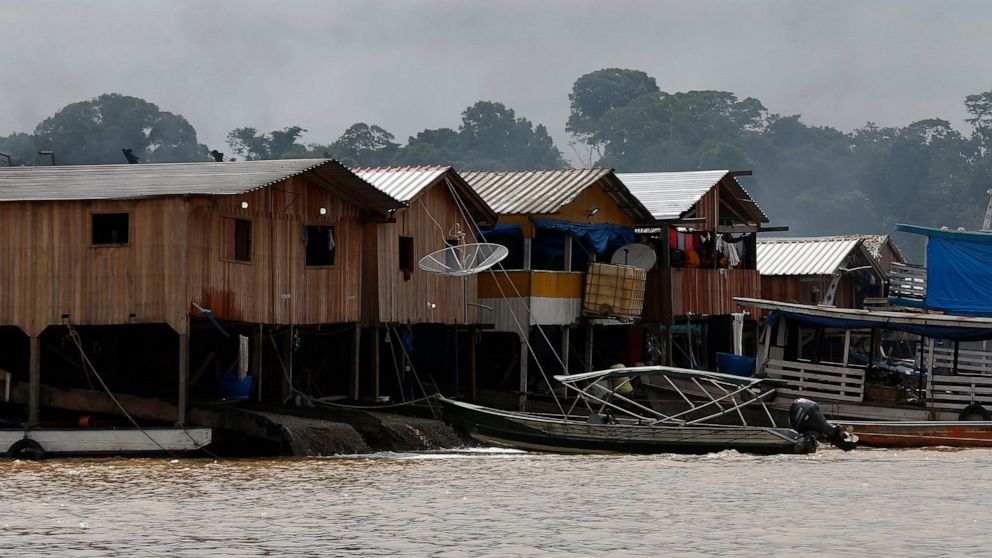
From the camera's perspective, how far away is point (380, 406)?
3062 centimetres

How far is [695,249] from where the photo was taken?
41938 millimetres

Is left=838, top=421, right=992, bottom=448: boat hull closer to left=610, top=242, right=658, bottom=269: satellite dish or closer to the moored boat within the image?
the moored boat

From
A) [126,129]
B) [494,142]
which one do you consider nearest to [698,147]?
[494,142]

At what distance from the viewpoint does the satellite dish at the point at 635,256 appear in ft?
126

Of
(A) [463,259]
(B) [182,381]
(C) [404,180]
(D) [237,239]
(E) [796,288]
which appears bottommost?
(B) [182,381]

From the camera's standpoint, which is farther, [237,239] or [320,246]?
[320,246]

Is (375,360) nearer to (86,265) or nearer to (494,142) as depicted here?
(86,265)

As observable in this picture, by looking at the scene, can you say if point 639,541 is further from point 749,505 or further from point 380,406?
point 380,406

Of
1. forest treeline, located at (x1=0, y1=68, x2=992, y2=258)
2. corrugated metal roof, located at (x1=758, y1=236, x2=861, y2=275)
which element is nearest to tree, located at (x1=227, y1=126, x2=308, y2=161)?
forest treeline, located at (x1=0, y1=68, x2=992, y2=258)

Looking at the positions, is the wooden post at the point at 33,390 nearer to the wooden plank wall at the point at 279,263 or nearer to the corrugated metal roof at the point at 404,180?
the wooden plank wall at the point at 279,263

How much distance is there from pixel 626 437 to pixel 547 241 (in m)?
10.5

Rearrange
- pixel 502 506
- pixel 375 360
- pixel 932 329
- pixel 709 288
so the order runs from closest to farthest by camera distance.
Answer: pixel 502 506 → pixel 375 360 → pixel 932 329 → pixel 709 288

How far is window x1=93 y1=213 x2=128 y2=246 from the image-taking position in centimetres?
2827

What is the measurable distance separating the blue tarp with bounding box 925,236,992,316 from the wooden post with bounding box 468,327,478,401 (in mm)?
11721
